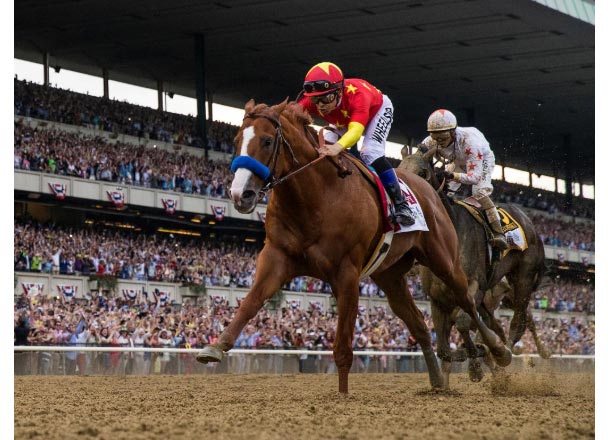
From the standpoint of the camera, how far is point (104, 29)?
32.0 meters

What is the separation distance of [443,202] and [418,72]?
26972 millimetres

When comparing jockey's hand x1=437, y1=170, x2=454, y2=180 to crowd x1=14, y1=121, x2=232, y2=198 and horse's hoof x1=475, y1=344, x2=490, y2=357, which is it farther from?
crowd x1=14, y1=121, x2=232, y2=198

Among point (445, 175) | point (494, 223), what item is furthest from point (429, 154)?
point (494, 223)

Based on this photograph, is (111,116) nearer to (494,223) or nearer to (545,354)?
(545,354)

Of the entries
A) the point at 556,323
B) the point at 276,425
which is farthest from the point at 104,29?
the point at 276,425

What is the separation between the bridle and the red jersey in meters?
0.63

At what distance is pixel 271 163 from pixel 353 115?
1082mm

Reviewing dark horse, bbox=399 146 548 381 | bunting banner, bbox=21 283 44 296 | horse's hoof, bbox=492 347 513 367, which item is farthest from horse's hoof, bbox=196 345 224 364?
bunting banner, bbox=21 283 44 296

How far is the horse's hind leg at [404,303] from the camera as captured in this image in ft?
30.6

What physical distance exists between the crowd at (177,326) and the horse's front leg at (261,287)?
9814mm

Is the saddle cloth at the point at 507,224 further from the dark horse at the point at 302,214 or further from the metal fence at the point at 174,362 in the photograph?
the metal fence at the point at 174,362

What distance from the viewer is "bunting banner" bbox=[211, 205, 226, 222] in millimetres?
30078

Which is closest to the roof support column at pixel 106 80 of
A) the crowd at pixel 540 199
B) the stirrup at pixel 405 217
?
the crowd at pixel 540 199

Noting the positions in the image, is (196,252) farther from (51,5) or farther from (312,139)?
(312,139)
